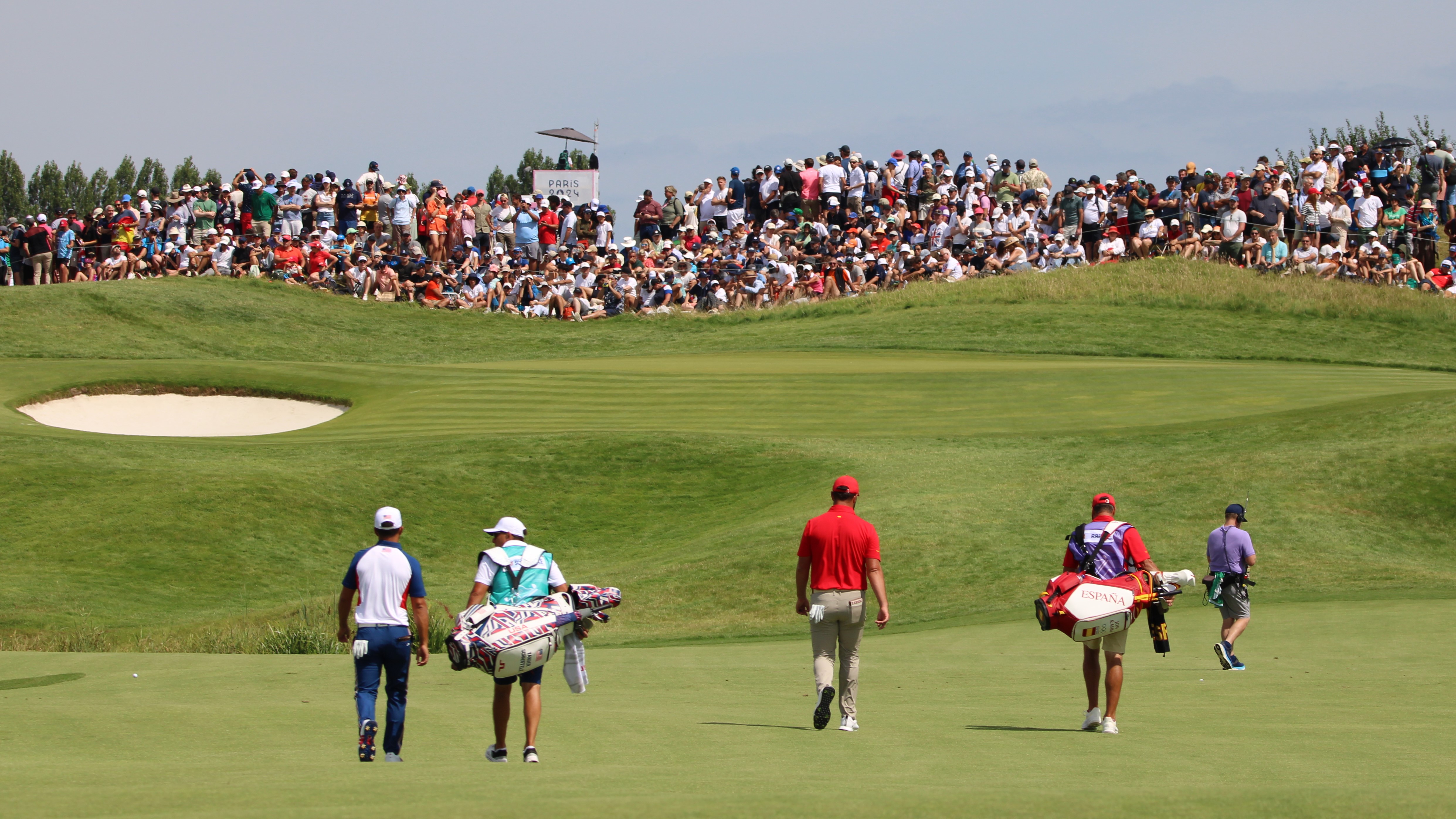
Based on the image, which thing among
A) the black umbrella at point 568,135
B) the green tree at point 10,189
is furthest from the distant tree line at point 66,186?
the black umbrella at point 568,135

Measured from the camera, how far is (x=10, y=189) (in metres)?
101

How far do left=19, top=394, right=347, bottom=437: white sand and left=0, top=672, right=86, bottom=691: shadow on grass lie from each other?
15212 mm

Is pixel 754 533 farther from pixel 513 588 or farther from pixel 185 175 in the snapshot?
pixel 185 175

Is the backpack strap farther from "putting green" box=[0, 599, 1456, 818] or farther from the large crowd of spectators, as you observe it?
the large crowd of spectators

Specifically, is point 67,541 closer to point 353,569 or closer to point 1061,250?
point 353,569

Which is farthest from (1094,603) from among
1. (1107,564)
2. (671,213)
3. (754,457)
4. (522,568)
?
(671,213)

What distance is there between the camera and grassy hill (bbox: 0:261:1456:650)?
19.2 meters

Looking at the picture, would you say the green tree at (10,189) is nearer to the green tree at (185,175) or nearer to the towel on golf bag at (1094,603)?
the green tree at (185,175)

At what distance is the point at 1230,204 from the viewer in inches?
1500

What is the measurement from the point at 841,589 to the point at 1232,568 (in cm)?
645

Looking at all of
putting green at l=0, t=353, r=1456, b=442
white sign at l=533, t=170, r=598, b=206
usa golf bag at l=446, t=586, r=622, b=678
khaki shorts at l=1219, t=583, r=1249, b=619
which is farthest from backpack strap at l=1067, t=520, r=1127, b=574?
white sign at l=533, t=170, r=598, b=206

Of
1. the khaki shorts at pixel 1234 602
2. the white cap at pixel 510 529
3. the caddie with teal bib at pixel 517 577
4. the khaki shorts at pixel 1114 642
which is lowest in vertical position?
the khaki shorts at pixel 1234 602

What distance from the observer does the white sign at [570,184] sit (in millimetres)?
50969

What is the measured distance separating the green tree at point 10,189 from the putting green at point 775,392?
77508mm
